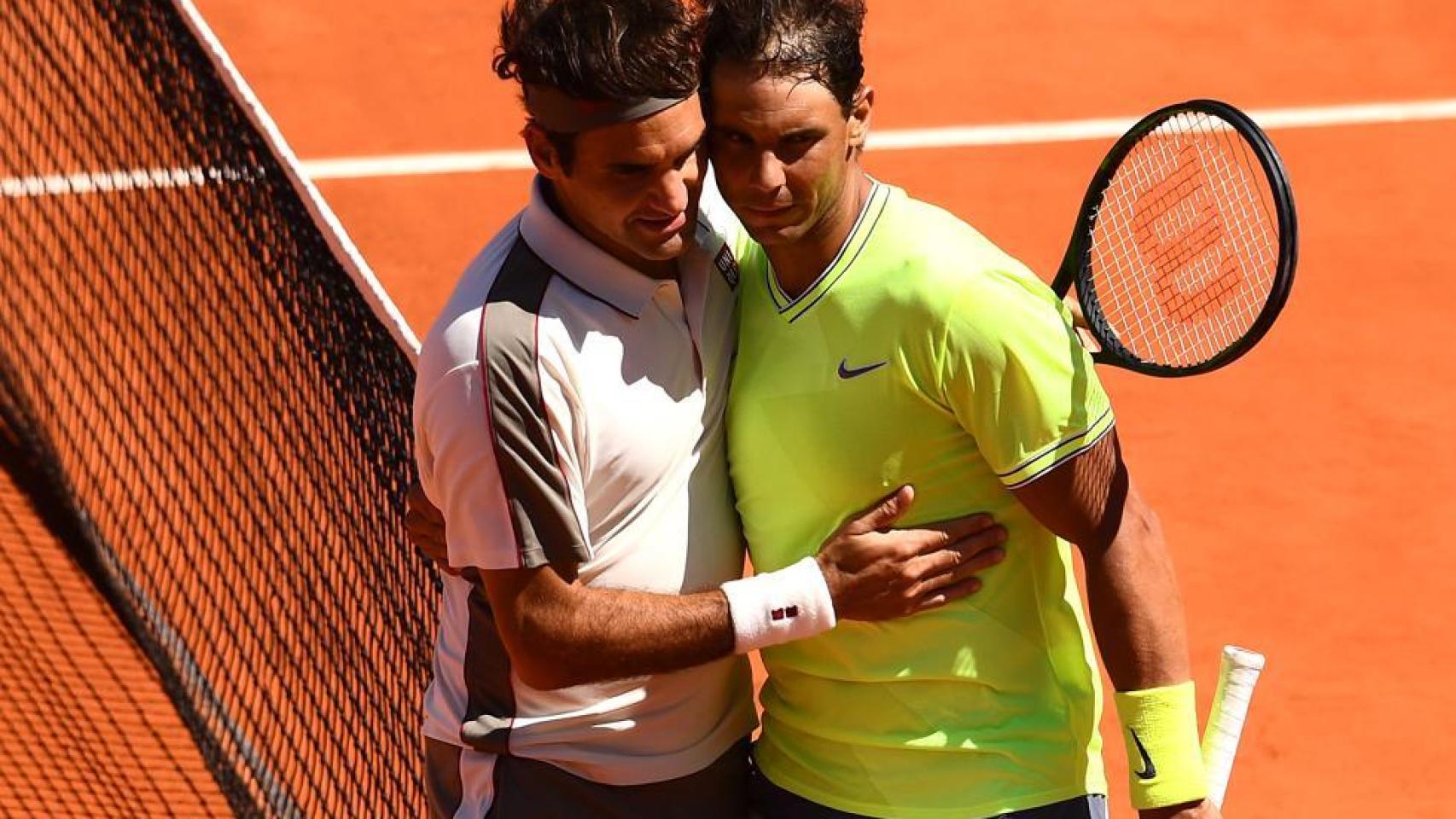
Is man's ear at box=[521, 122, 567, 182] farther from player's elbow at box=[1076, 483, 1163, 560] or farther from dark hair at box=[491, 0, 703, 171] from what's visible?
player's elbow at box=[1076, 483, 1163, 560]

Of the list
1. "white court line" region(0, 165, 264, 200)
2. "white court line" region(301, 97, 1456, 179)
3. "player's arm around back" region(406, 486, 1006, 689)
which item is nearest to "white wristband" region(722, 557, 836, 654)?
"player's arm around back" region(406, 486, 1006, 689)

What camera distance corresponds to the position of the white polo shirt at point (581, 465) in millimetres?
2898

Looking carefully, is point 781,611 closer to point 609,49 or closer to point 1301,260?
point 609,49

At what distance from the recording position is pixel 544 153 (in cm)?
301

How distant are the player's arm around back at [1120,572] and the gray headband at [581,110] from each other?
82 cm

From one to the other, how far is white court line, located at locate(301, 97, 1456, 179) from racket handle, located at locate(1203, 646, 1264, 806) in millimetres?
5616

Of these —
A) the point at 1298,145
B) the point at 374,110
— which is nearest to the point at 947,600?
the point at 1298,145

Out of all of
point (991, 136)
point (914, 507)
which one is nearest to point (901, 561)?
point (914, 507)

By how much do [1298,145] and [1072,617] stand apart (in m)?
5.91

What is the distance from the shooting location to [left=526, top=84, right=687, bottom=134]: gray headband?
9.53 ft

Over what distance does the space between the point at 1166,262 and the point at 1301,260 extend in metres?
4.00

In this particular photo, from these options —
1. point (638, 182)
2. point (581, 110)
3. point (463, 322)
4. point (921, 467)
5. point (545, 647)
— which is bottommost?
point (545, 647)

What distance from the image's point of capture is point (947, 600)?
3.02m

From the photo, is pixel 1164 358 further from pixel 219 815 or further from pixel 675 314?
pixel 219 815
